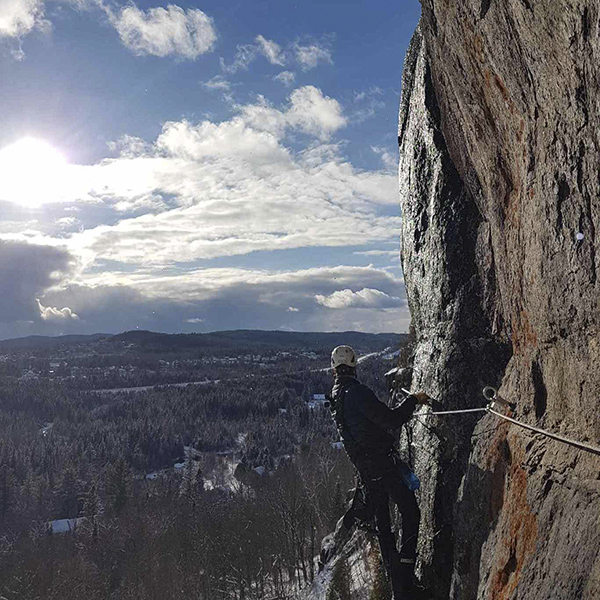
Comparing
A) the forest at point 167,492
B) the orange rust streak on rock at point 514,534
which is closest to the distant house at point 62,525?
the forest at point 167,492

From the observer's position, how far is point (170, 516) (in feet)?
213

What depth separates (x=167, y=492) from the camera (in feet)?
265

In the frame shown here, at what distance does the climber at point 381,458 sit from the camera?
666 cm

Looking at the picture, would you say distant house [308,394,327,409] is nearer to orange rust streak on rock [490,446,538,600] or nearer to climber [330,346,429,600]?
climber [330,346,429,600]

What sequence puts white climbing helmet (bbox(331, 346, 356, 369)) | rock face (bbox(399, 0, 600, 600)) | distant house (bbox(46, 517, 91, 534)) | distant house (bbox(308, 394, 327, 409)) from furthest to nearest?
distant house (bbox(308, 394, 327, 409)) < distant house (bbox(46, 517, 91, 534)) < white climbing helmet (bbox(331, 346, 356, 369)) < rock face (bbox(399, 0, 600, 600))

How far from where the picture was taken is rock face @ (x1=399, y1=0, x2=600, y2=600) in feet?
13.6

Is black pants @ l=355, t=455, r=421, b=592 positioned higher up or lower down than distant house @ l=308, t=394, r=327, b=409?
higher up

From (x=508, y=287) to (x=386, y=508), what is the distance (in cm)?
319

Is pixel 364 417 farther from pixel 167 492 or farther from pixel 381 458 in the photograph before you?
pixel 167 492

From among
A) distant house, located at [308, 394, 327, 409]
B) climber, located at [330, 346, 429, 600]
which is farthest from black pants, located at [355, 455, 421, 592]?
distant house, located at [308, 394, 327, 409]

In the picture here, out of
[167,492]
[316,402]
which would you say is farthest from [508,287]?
[316,402]

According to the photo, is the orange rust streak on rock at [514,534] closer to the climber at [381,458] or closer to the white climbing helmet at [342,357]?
the climber at [381,458]

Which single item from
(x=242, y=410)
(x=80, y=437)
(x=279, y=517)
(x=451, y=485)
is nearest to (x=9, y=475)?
(x=80, y=437)

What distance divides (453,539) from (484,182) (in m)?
4.35
